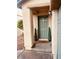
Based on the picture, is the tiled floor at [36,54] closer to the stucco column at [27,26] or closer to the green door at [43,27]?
the stucco column at [27,26]

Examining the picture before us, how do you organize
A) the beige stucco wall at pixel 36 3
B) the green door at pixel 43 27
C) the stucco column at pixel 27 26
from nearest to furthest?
the beige stucco wall at pixel 36 3
the stucco column at pixel 27 26
the green door at pixel 43 27

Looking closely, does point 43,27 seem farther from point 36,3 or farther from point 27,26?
point 36,3

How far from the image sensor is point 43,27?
11.6 m

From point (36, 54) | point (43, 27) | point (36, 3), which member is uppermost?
point (36, 3)

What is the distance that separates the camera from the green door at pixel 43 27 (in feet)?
37.7

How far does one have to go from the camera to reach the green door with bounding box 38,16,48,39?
11492 mm

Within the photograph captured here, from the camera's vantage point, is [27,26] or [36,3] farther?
[27,26]

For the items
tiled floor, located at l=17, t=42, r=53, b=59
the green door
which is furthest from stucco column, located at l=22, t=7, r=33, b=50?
the green door

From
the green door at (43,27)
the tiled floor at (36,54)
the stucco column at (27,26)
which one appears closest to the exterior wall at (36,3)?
the stucco column at (27,26)

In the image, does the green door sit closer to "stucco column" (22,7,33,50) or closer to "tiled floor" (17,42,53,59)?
"stucco column" (22,7,33,50)

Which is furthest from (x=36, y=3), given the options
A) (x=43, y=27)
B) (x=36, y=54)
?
(x=43, y=27)

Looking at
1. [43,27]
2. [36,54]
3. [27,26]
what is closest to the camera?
[36,54]
